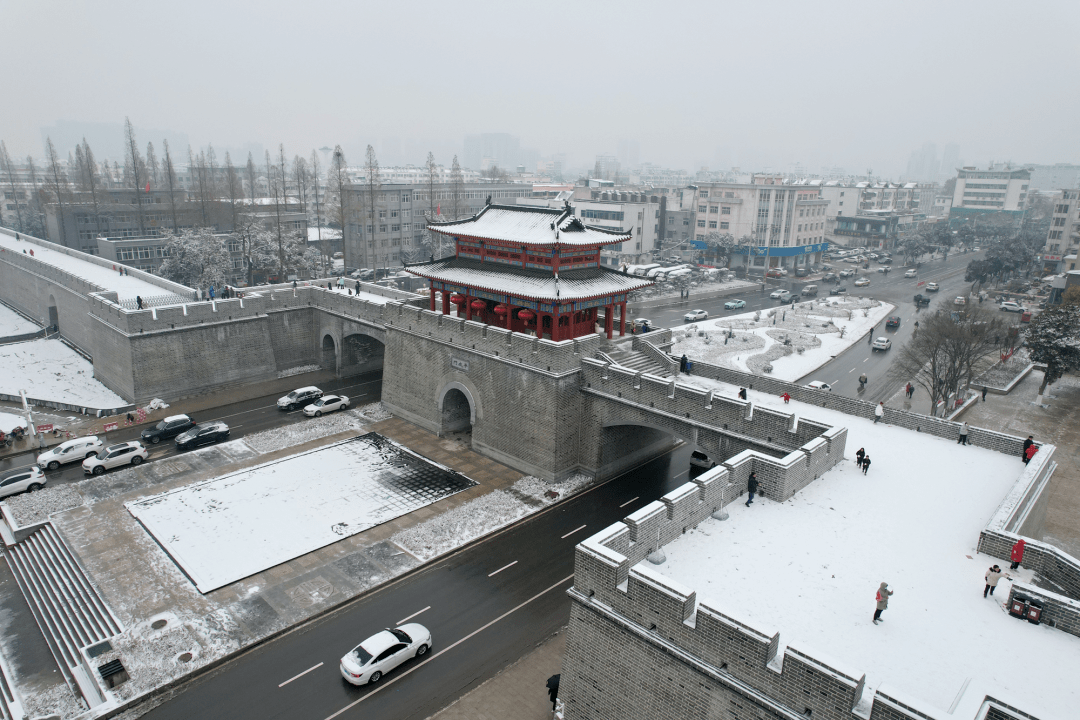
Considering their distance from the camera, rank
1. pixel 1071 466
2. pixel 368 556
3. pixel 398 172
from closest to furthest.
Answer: pixel 368 556, pixel 1071 466, pixel 398 172

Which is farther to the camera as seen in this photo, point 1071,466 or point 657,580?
point 1071,466

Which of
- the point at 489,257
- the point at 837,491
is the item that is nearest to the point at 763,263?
the point at 489,257

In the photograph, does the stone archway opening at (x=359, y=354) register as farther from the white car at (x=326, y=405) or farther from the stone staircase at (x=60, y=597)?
the stone staircase at (x=60, y=597)

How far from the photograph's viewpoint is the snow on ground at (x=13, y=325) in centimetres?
5191

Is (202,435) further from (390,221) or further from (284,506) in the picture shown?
(390,221)

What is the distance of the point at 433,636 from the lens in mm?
20625

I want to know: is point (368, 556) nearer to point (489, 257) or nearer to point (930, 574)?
point (489, 257)

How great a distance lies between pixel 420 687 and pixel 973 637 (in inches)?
560

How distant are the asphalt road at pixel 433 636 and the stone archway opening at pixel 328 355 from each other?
2522cm

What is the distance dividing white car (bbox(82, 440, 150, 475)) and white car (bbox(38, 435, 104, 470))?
1.95 feet

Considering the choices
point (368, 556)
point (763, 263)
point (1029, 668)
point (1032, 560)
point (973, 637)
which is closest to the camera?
point (1029, 668)

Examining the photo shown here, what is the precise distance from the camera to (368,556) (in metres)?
24.6

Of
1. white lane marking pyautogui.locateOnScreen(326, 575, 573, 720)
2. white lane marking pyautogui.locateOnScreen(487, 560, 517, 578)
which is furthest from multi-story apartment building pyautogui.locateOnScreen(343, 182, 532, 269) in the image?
white lane marking pyautogui.locateOnScreen(326, 575, 573, 720)

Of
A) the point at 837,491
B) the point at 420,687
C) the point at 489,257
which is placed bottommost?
the point at 420,687
